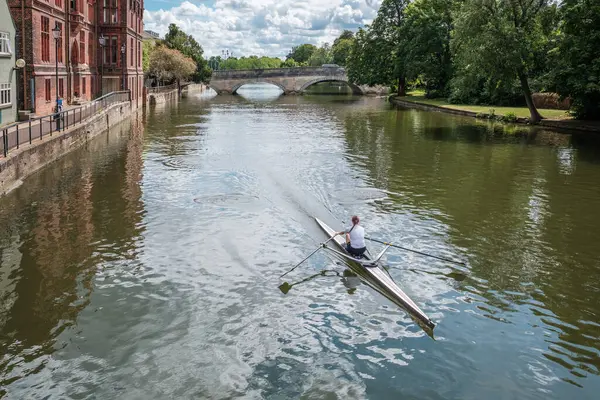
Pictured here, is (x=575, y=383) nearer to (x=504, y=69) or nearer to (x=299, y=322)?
(x=299, y=322)

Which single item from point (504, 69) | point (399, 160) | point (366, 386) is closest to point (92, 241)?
point (366, 386)

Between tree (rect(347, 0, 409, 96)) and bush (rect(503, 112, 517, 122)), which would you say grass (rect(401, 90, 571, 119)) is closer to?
bush (rect(503, 112, 517, 122))

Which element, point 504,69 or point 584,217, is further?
point 504,69

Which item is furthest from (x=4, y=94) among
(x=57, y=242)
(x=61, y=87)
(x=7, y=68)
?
(x=57, y=242)

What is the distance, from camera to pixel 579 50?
40812 mm

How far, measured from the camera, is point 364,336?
12172 millimetres

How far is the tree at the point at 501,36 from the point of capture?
4481 cm

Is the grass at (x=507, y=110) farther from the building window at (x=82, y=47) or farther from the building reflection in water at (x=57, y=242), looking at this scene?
the building reflection in water at (x=57, y=242)

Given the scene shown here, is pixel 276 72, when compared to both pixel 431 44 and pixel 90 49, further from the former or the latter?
pixel 90 49

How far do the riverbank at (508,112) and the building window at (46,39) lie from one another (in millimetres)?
35326

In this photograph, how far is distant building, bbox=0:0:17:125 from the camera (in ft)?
105

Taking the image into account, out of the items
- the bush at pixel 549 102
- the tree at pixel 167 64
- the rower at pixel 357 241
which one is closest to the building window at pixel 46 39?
the rower at pixel 357 241

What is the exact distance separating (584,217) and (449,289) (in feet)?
29.7

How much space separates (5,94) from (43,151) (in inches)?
292
